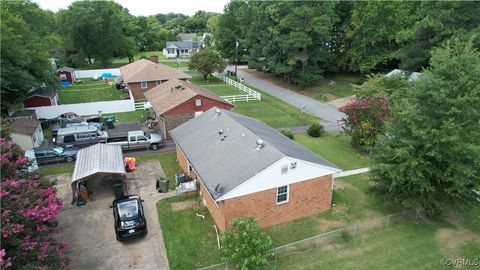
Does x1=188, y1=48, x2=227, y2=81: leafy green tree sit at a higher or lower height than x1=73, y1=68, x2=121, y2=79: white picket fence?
higher

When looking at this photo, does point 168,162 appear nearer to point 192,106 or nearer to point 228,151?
point 192,106

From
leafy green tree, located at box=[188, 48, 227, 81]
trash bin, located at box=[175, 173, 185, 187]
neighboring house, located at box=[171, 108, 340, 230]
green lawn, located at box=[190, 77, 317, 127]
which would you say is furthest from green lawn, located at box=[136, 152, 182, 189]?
leafy green tree, located at box=[188, 48, 227, 81]

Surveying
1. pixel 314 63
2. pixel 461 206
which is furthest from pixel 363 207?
pixel 314 63

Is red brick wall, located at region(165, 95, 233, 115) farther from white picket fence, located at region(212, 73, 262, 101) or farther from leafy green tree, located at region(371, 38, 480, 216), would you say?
leafy green tree, located at region(371, 38, 480, 216)

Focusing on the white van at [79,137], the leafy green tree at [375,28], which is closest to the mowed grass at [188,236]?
the white van at [79,137]

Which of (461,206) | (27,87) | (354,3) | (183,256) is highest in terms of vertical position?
(354,3)

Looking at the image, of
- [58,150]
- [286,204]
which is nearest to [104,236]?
[286,204]

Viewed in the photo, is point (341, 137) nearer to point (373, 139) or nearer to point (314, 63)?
point (373, 139)
